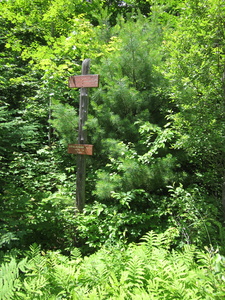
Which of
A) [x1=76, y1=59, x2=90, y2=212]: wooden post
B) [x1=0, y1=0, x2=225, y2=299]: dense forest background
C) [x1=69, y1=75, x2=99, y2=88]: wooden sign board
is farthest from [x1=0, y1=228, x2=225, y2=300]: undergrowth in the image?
[x1=69, y1=75, x2=99, y2=88]: wooden sign board

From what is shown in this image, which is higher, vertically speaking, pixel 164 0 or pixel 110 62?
pixel 164 0

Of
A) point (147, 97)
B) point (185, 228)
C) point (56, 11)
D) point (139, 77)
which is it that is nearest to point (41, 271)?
point (185, 228)

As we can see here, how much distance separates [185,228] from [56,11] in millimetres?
4571

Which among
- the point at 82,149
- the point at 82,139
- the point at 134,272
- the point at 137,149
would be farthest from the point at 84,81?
the point at 134,272

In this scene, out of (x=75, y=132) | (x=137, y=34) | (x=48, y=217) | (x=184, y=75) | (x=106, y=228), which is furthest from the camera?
(x=75, y=132)

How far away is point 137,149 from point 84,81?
4.20 ft

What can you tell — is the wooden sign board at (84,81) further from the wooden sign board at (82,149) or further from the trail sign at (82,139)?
the wooden sign board at (82,149)

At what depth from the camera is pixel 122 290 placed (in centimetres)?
176

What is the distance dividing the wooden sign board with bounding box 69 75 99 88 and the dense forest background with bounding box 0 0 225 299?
1.14ft

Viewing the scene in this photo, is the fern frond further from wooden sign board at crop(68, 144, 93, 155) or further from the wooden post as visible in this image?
wooden sign board at crop(68, 144, 93, 155)

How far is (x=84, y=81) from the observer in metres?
3.32

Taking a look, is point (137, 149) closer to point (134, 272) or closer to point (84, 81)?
point (84, 81)

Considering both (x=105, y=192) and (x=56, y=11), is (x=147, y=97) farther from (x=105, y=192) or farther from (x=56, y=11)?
(x=56, y=11)

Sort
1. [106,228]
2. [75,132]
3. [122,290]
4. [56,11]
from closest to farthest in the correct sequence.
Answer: [122,290], [106,228], [75,132], [56,11]
